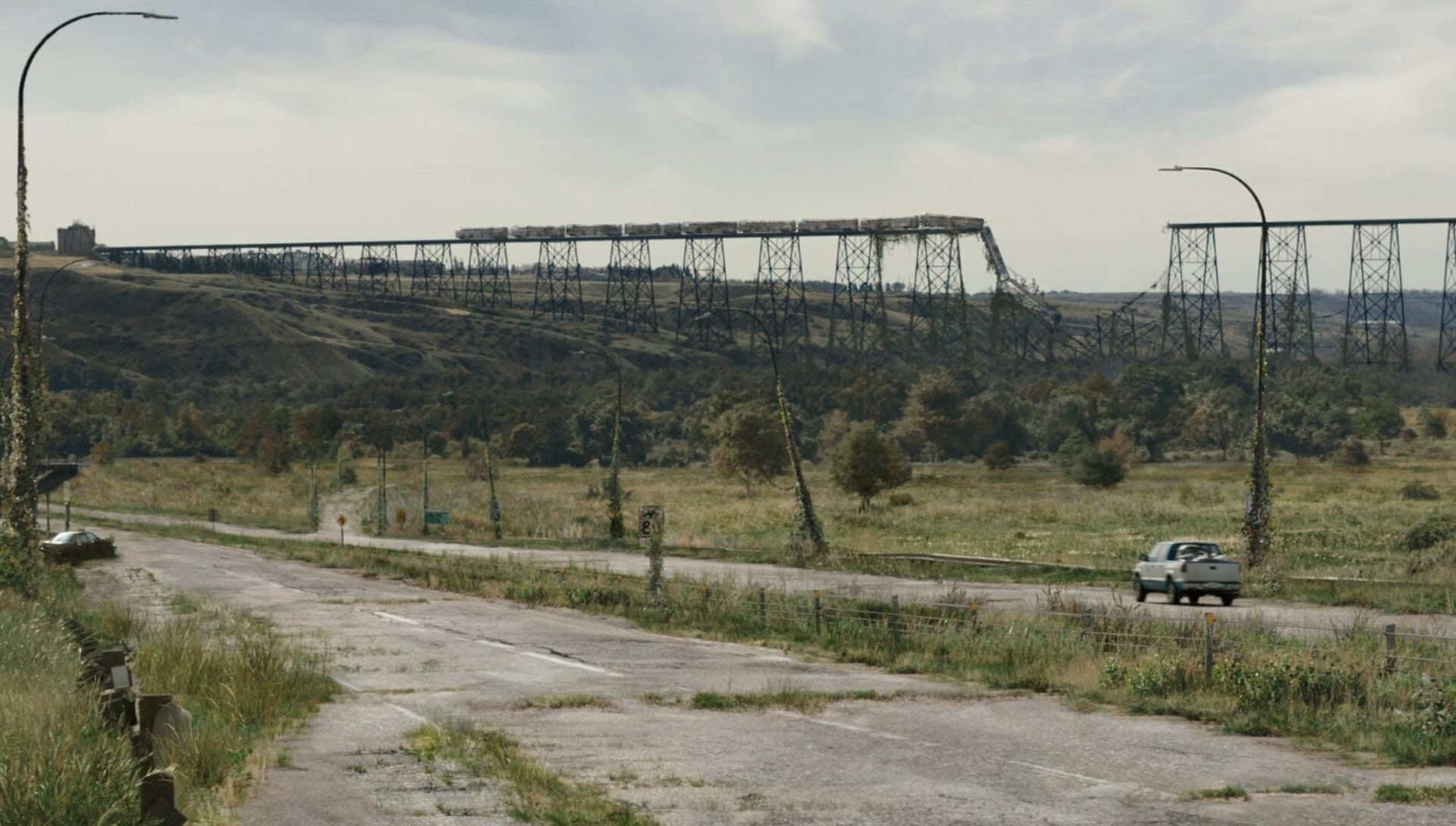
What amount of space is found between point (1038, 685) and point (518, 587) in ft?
62.6

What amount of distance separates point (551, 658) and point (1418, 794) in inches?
590

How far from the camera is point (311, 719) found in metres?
18.9

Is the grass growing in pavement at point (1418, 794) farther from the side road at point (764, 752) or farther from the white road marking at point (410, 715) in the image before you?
the white road marking at point (410, 715)

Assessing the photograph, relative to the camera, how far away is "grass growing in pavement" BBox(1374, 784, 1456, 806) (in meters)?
14.0

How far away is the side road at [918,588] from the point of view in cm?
2967

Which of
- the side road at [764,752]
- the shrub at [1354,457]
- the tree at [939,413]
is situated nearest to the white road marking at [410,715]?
the side road at [764,752]

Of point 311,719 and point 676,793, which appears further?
point 311,719

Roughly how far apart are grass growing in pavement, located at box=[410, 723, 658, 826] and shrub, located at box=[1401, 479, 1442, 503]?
61.5 m

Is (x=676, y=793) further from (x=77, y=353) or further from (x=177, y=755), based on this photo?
(x=77, y=353)

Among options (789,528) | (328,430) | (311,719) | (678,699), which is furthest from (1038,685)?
(328,430)

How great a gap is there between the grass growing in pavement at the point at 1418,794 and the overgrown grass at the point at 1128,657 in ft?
5.87

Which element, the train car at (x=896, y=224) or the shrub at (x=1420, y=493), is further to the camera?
the train car at (x=896, y=224)

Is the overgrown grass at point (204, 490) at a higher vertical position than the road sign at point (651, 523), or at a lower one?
lower

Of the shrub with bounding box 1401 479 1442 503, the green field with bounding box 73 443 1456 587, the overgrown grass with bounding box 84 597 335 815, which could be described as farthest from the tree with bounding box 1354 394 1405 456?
the overgrown grass with bounding box 84 597 335 815
